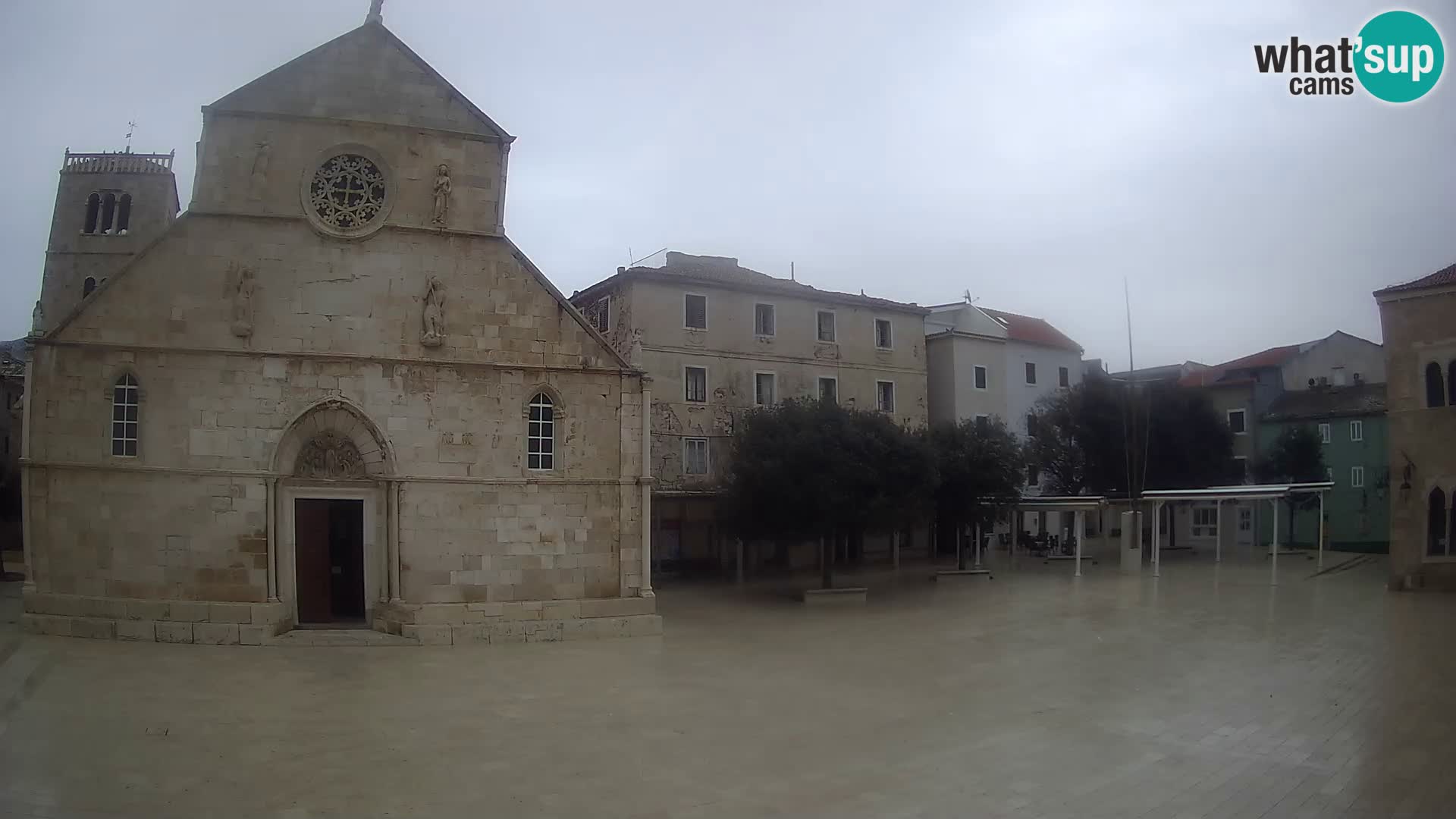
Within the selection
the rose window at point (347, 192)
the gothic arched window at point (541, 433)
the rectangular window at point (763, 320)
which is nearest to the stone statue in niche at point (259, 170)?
the rose window at point (347, 192)

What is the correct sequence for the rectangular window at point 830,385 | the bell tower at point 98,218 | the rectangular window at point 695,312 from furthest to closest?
the rectangular window at point 830,385 < the rectangular window at point 695,312 < the bell tower at point 98,218

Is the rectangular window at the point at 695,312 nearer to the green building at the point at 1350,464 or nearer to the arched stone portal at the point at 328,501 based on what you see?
the arched stone portal at the point at 328,501

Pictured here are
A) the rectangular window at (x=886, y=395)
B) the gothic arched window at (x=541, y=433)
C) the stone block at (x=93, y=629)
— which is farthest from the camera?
the rectangular window at (x=886, y=395)

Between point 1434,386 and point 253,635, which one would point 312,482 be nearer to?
point 253,635

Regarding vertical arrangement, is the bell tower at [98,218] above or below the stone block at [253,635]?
above

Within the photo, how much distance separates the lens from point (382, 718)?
12.0m

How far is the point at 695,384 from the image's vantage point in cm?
3238

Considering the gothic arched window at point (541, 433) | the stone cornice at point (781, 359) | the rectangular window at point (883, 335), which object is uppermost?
the rectangular window at point (883, 335)

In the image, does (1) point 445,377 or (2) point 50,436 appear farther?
(1) point 445,377

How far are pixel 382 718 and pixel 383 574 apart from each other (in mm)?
7008

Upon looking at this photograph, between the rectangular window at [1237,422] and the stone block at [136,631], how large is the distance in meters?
45.3

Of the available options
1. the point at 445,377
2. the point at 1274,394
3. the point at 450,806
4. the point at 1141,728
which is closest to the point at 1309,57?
the point at 1141,728

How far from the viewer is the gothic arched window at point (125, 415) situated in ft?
57.7

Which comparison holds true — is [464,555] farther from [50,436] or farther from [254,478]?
[50,436]
